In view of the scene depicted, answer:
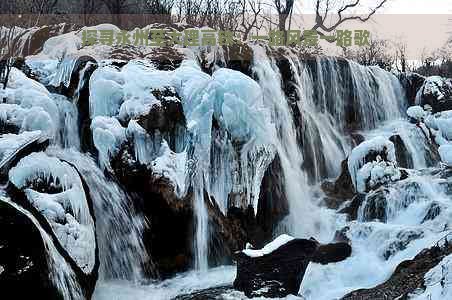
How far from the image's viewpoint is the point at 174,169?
686 centimetres

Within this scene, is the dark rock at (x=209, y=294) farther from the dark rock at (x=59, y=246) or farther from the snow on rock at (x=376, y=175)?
the snow on rock at (x=376, y=175)

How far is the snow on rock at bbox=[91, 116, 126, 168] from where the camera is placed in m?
6.75

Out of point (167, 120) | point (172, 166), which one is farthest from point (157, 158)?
point (167, 120)

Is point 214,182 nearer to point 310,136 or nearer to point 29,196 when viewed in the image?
point 29,196

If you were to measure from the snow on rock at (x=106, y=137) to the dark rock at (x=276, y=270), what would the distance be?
238 centimetres

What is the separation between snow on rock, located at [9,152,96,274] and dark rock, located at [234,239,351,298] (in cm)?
187

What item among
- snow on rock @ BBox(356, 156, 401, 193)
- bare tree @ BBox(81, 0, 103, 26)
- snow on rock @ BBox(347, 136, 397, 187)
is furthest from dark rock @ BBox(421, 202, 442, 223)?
bare tree @ BBox(81, 0, 103, 26)

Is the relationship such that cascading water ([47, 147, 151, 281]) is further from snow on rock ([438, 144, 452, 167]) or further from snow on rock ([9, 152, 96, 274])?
snow on rock ([438, 144, 452, 167])

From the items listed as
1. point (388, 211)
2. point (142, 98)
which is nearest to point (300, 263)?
point (388, 211)

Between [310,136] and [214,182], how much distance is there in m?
4.02

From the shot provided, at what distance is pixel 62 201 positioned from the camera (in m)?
5.57

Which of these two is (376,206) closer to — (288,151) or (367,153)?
(367,153)

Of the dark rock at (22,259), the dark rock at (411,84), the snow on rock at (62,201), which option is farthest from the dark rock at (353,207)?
the dark rock at (411,84)

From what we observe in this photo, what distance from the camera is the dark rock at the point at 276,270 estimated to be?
18.8 ft
